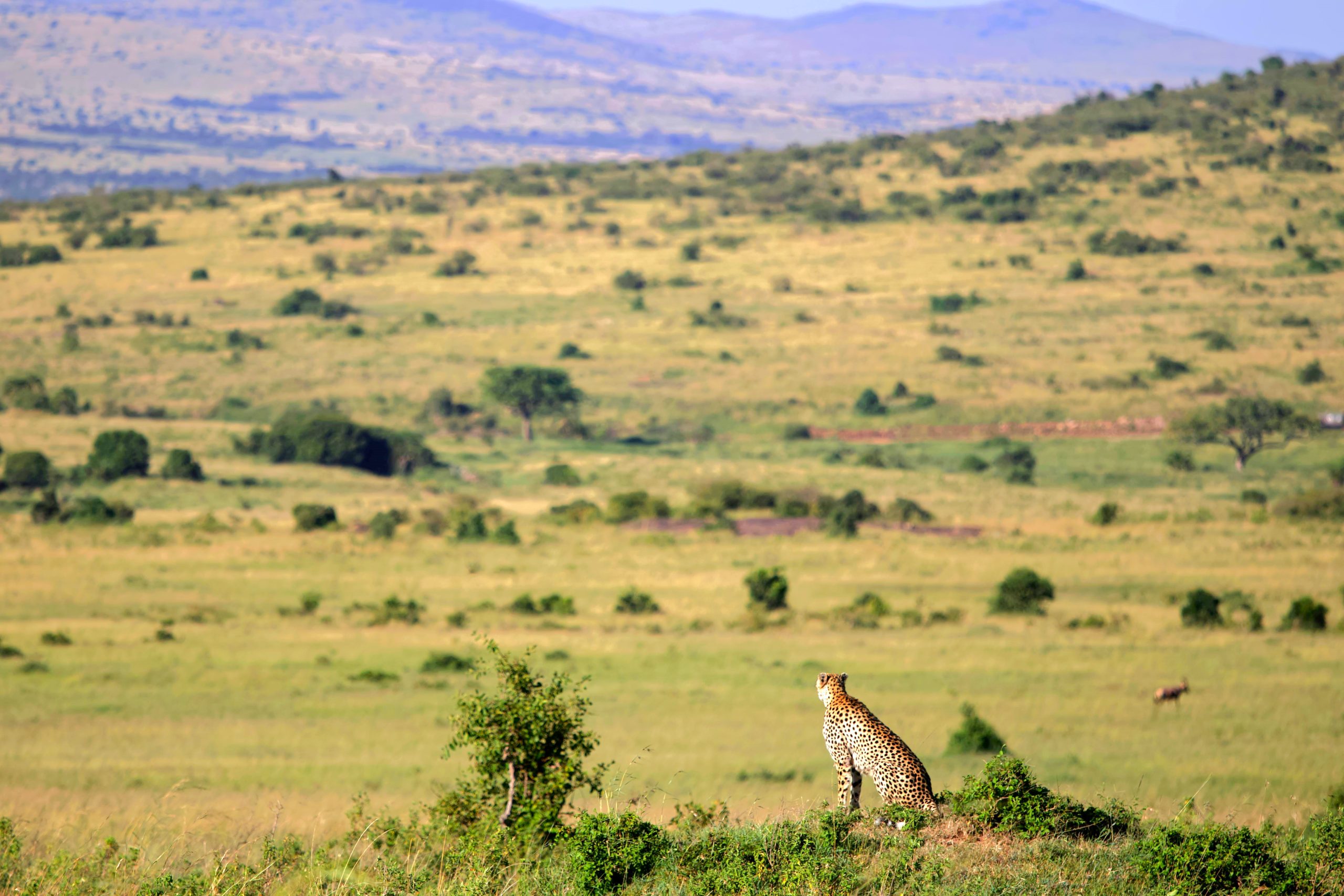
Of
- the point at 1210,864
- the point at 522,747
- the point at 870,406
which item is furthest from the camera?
the point at 870,406

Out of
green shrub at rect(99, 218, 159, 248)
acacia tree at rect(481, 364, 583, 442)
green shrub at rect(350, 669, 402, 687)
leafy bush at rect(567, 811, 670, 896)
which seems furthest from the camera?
green shrub at rect(99, 218, 159, 248)

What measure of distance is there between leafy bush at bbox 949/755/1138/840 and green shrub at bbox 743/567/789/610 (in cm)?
2011

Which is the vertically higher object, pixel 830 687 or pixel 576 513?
pixel 830 687

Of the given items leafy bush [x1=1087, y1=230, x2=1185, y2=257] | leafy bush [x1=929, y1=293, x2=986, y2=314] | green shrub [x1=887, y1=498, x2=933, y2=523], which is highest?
leafy bush [x1=1087, y1=230, x2=1185, y2=257]

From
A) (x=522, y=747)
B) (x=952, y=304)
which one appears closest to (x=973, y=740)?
(x=522, y=747)

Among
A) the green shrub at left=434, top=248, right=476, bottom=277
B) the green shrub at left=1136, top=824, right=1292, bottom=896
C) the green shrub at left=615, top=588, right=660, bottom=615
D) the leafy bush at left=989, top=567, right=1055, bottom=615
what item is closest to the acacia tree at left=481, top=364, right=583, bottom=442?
the green shrub at left=615, top=588, right=660, bottom=615

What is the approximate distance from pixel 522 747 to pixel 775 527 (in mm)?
29952

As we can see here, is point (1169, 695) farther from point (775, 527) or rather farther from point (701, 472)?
point (701, 472)

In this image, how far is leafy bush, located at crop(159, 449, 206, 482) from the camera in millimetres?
46281

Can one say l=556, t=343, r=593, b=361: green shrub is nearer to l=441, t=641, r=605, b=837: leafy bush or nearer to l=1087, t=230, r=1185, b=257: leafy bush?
l=1087, t=230, r=1185, b=257: leafy bush

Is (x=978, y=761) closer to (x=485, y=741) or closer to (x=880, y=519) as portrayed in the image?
(x=485, y=741)

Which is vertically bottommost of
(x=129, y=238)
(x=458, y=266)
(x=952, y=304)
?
(x=952, y=304)

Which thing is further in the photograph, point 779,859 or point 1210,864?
point 779,859

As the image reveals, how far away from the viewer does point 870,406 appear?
200 feet
